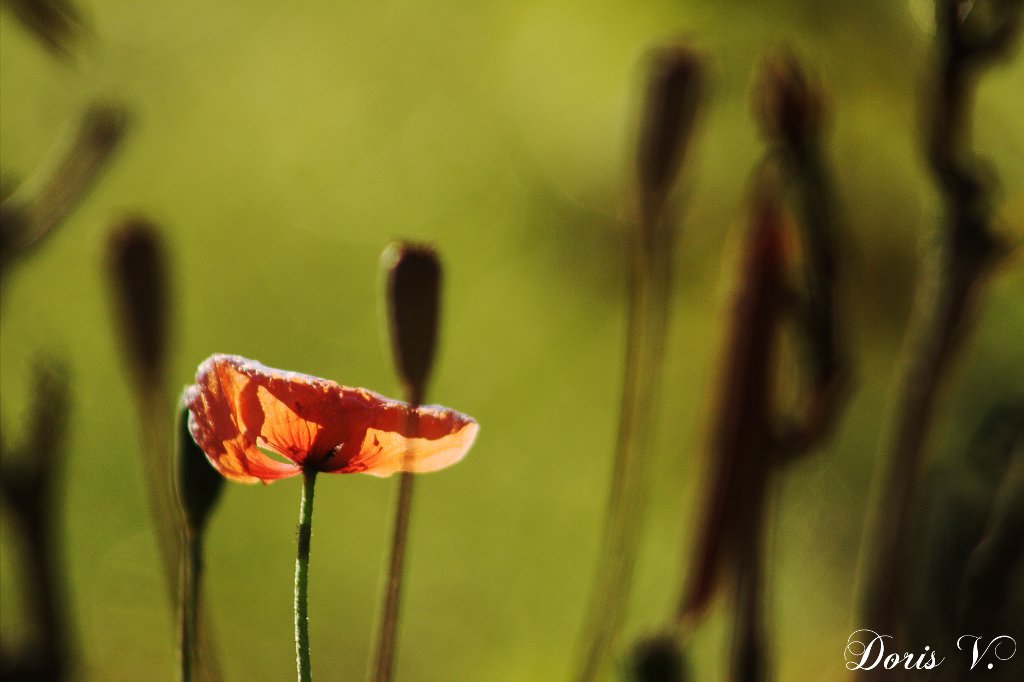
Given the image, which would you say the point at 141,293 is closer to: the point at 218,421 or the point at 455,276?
the point at 218,421

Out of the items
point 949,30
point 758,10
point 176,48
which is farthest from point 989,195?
point 176,48

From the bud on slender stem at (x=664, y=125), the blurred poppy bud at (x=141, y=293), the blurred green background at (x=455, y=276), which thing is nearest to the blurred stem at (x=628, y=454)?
the bud on slender stem at (x=664, y=125)

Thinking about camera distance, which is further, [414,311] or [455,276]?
[455,276]

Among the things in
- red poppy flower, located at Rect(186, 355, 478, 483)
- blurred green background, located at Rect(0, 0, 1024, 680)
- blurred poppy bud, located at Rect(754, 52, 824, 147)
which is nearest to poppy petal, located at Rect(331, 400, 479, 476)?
red poppy flower, located at Rect(186, 355, 478, 483)

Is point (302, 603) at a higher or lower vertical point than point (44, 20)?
lower

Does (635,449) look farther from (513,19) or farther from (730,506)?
(513,19)

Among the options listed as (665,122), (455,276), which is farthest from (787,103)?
(455,276)

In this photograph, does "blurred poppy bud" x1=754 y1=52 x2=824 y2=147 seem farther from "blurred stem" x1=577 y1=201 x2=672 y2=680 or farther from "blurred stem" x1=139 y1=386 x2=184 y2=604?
"blurred stem" x1=139 y1=386 x2=184 y2=604
